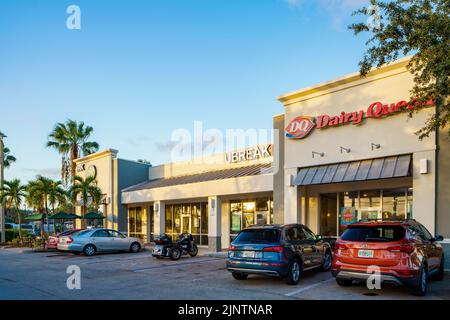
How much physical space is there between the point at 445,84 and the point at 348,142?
541 centimetres

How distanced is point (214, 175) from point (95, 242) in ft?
25.0

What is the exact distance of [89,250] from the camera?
2023 centimetres

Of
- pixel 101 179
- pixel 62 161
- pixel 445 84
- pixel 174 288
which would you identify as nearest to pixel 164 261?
pixel 174 288

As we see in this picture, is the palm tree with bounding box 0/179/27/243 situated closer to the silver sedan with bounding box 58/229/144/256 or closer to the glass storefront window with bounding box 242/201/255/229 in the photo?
the silver sedan with bounding box 58/229/144/256

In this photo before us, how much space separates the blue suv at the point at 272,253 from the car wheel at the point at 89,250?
10774mm

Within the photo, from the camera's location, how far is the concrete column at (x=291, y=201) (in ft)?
57.9

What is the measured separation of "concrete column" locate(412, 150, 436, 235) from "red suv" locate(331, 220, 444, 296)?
11.6 feet

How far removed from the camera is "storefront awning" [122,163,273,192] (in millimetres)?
21172

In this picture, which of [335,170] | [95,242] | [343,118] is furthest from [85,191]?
[343,118]

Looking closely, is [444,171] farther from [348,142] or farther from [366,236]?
[366,236]

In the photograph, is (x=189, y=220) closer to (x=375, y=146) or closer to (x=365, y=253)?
(x=375, y=146)

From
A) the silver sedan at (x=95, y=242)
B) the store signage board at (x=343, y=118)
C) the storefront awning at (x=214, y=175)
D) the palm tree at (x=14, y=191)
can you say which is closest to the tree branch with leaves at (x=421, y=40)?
the store signage board at (x=343, y=118)

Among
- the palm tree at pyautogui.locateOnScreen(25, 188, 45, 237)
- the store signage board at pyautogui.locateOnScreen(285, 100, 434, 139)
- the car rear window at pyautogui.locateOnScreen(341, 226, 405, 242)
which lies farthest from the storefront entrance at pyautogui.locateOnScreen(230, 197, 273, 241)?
the palm tree at pyautogui.locateOnScreen(25, 188, 45, 237)

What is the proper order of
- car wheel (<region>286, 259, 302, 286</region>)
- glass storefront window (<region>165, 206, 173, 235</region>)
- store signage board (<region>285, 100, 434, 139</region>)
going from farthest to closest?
glass storefront window (<region>165, 206, 173, 235</region>), store signage board (<region>285, 100, 434, 139</region>), car wheel (<region>286, 259, 302, 286</region>)
